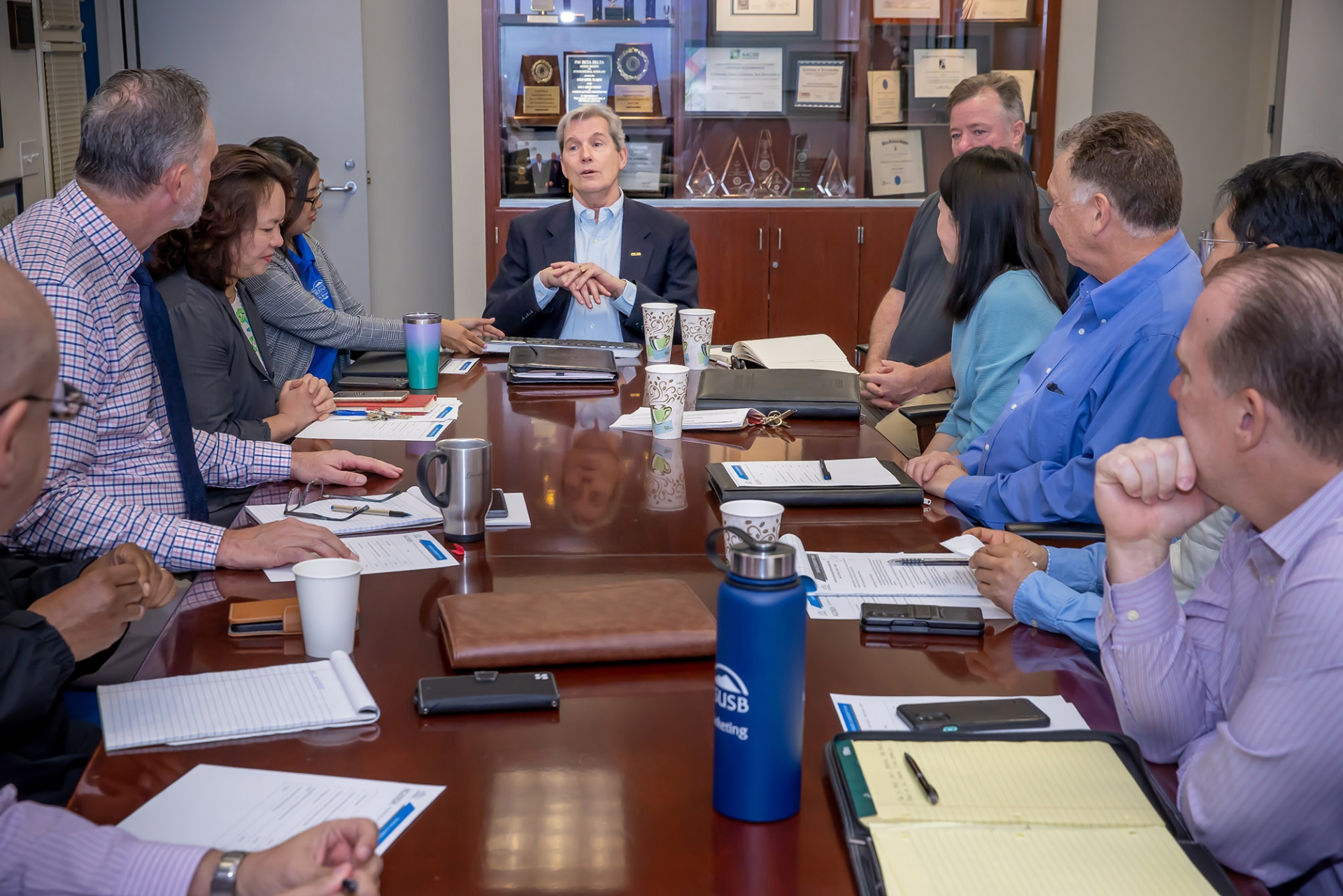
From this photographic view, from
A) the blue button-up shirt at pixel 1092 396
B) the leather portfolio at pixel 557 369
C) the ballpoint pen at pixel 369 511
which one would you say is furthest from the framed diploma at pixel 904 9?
the ballpoint pen at pixel 369 511

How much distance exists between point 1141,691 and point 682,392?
1.32m

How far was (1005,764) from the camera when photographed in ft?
3.45

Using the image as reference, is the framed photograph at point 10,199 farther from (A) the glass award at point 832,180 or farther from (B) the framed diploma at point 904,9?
(B) the framed diploma at point 904,9

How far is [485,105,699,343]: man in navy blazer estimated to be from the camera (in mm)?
3596

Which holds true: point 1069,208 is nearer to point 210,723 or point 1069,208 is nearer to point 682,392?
point 682,392

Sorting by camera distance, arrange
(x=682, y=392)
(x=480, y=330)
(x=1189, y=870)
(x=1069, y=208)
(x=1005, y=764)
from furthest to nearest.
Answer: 1. (x=480, y=330)
2. (x=682, y=392)
3. (x=1069, y=208)
4. (x=1005, y=764)
5. (x=1189, y=870)

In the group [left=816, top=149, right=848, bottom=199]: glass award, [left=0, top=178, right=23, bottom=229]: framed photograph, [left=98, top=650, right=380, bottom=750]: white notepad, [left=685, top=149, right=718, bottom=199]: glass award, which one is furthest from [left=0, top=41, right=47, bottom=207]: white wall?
[left=98, top=650, right=380, bottom=750]: white notepad

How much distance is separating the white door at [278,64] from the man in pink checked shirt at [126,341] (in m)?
3.07

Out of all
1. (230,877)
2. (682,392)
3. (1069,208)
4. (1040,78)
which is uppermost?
(1040,78)

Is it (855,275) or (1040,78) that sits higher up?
(1040,78)

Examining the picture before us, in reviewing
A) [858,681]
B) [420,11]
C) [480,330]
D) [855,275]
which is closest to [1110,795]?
[858,681]

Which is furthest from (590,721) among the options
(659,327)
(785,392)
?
(659,327)

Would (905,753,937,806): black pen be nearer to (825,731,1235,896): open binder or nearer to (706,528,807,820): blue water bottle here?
(825,731,1235,896): open binder

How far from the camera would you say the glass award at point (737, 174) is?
5.25m
